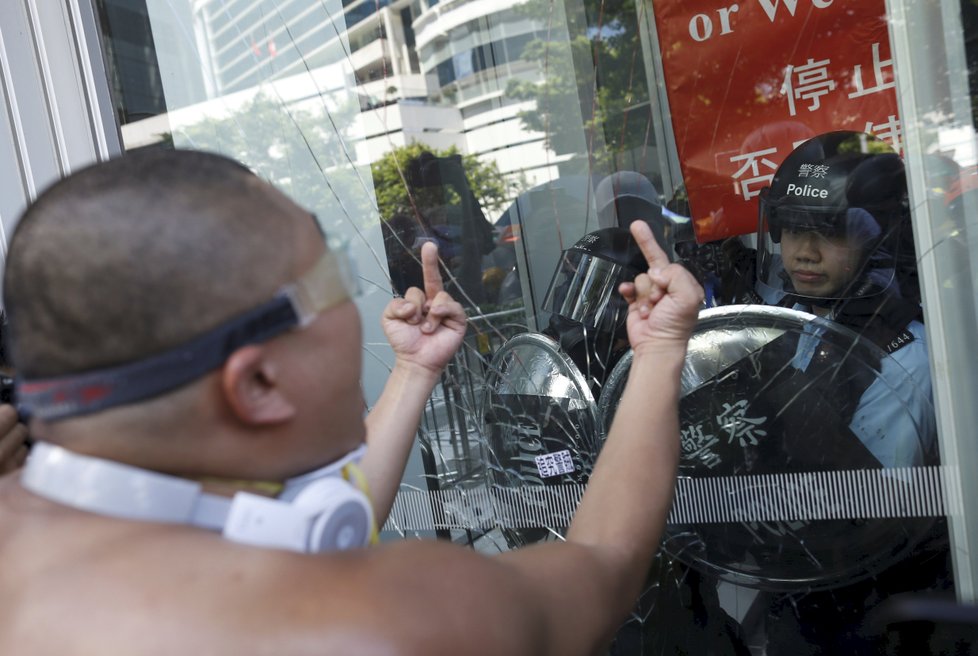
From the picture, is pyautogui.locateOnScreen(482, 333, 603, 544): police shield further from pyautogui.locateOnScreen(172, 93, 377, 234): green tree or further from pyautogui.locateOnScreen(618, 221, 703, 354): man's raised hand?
pyautogui.locateOnScreen(618, 221, 703, 354): man's raised hand

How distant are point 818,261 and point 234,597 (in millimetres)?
1420

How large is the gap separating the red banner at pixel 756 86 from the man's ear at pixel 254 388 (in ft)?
4.25

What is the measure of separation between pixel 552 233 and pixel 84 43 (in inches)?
56.6

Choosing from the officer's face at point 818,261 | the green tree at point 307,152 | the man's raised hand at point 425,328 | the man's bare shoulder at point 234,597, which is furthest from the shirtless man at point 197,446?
the green tree at point 307,152

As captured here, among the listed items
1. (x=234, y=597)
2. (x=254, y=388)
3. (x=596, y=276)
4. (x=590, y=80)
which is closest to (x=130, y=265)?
(x=254, y=388)

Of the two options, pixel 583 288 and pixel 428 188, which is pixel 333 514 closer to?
pixel 583 288

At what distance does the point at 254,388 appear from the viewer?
0.88 m

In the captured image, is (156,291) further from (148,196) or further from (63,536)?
(63,536)

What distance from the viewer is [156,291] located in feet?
2.68

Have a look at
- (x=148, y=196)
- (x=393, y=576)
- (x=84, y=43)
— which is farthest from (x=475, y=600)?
(x=84, y=43)

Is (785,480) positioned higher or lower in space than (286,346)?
lower

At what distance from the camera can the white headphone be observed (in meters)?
0.85

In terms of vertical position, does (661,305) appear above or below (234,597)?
above

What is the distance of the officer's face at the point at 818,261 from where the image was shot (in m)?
1.77
